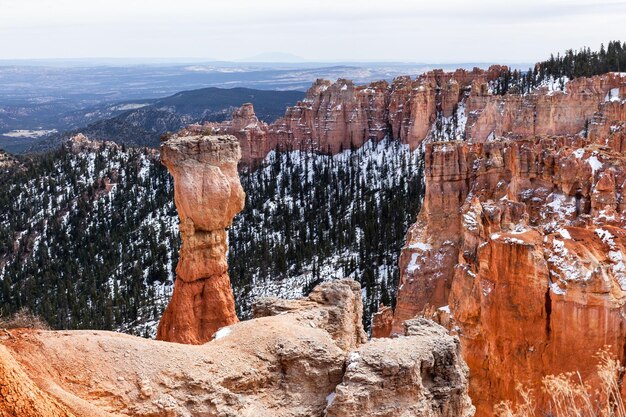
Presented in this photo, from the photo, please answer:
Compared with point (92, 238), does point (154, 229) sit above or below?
above

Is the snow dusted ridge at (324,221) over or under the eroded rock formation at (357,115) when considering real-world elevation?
under

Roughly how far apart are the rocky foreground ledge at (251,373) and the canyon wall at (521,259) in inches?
298

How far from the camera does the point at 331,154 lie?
92.6 meters

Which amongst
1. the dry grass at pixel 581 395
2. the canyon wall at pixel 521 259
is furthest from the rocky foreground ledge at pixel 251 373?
the canyon wall at pixel 521 259

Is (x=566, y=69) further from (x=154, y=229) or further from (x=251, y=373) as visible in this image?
(x=251, y=373)

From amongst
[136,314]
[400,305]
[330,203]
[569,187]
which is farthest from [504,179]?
[330,203]

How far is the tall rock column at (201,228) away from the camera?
1841 cm

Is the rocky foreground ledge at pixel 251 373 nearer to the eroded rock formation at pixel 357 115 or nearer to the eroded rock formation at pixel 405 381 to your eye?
the eroded rock formation at pixel 405 381

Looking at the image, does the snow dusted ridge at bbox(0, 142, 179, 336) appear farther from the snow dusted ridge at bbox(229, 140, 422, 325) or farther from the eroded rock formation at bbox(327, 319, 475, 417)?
the eroded rock formation at bbox(327, 319, 475, 417)

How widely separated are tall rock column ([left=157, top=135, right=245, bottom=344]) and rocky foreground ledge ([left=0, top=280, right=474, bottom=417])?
28.5ft

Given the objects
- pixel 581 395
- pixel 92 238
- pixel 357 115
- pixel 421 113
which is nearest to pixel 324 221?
pixel 421 113

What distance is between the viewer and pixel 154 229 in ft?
241

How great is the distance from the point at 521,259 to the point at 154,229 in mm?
61338

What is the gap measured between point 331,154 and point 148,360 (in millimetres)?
84505
